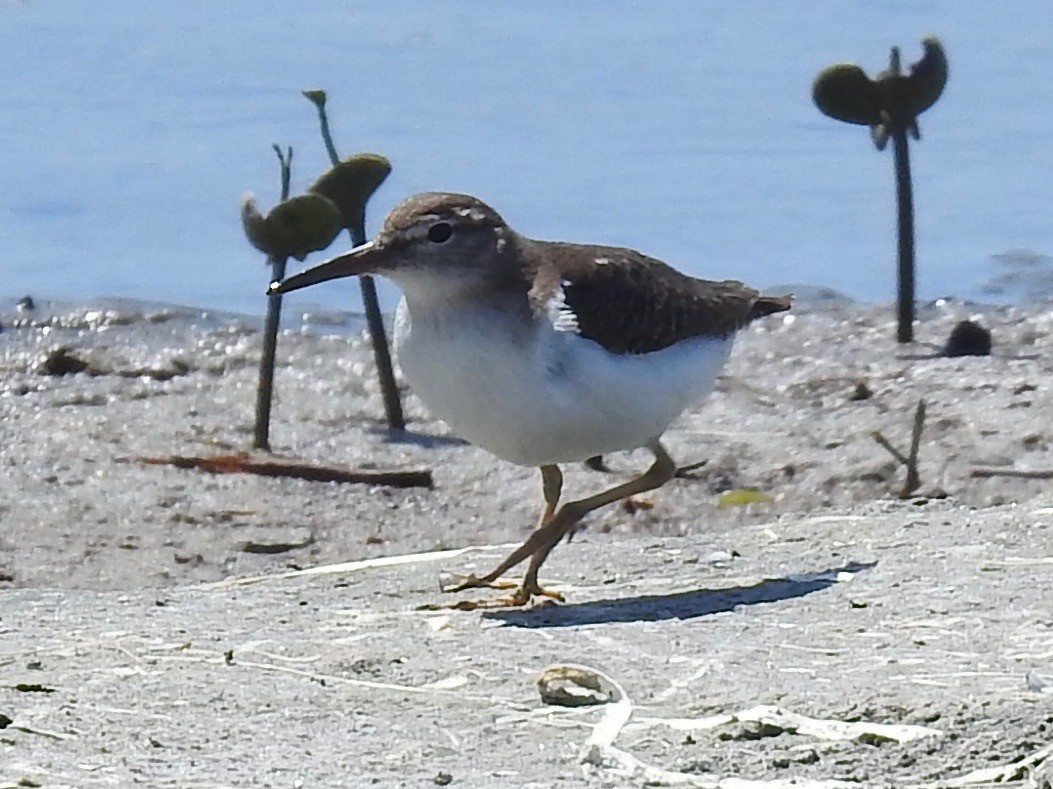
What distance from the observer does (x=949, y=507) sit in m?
7.48

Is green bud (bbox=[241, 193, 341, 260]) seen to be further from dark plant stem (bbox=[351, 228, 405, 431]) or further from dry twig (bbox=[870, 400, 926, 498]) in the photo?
dry twig (bbox=[870, 400, 926, 498])

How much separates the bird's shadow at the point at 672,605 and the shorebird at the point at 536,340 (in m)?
0.19

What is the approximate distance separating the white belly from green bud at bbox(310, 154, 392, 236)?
5.94 feet

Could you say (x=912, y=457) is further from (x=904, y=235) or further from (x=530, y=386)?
(x=530, y=386)

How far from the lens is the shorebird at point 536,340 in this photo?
20.3 feet

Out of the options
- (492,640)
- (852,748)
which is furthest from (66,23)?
(852,748)

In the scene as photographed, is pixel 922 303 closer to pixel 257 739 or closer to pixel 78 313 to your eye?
pixel 78 313

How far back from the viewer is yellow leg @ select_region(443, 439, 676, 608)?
6.33 m

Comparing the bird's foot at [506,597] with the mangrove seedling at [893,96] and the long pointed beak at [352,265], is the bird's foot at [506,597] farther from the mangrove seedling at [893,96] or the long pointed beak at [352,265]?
the mangrove seedling at [893,96]

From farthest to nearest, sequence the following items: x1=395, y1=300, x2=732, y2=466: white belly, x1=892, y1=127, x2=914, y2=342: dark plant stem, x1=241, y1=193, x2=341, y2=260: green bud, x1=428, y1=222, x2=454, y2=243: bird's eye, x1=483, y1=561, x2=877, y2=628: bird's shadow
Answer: x1=892, y1=127, x2=914, y2=342: dark plant stem < x1=241, y1=193, x2=341, y2=260: green bud < x1=428, y1=222, x2=454, y2=243: bird's eye < x1=395, y1=300, x2=732, y2=466: white belly < x1=483, y1=561, x2=877, y2=628: bird's shadow

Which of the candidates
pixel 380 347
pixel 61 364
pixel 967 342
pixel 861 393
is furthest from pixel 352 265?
pixel 967 342

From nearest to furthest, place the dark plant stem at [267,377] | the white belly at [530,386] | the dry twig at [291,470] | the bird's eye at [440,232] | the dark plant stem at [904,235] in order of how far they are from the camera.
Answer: the white belly at [530,386]
the bird's eye at [440,232]
the dry twig at [291,470]
the dark plant stem at [267,377]
the dark plant stem at [904,235]

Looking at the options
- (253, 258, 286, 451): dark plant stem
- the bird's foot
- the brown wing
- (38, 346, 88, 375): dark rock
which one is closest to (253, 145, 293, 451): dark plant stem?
(253, 258, 286, 451): dark plant stem

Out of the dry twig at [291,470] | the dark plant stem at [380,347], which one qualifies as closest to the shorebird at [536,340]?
the dry twig at [291,470]
